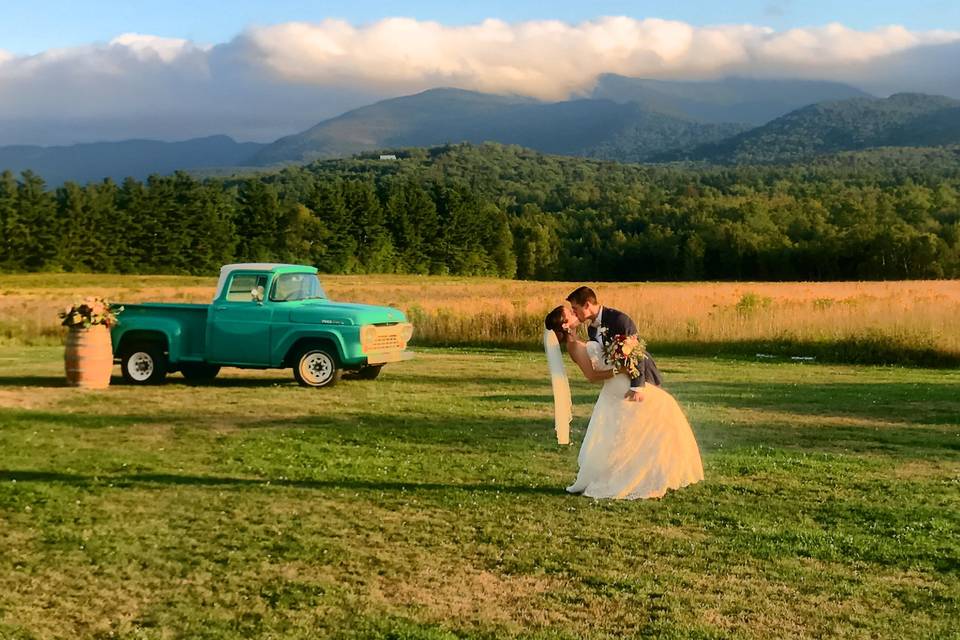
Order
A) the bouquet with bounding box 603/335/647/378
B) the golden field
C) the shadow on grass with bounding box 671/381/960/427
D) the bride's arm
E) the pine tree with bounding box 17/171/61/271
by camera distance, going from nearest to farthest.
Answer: the bouquet with bounding box 603/335/647/378, the bride's arm, the shadow on grass with bounding box 671/381/960/427, the golden field, the pine tree with bounding box 17/171/61/271

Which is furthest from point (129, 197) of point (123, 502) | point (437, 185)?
point (123, 502)

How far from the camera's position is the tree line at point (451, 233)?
89875mm

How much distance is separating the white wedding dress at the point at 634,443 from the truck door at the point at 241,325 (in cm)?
947

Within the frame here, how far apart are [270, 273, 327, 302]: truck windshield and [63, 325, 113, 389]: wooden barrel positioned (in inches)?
127

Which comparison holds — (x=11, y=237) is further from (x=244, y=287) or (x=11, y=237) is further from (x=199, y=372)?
(x=244, y=287)

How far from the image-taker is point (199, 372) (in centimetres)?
1834

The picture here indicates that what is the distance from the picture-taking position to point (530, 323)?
29453mm

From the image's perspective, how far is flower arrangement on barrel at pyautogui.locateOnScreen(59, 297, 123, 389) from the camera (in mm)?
16812

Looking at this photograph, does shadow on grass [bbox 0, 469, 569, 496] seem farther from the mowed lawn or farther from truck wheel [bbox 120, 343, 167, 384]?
truck wheel [bbox 120, 343, 167, 384]

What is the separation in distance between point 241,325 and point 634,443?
1004 centimetres

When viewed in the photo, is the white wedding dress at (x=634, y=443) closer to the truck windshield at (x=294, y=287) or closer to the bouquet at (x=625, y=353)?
the bouquet at (x=625, y=353)

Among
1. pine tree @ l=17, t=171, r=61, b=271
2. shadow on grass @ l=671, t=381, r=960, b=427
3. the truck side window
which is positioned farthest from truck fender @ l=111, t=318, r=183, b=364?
pine tree @ l=17, t=171, r=61, b=271

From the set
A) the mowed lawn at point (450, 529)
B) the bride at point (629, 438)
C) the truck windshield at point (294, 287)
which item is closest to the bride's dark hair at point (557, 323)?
the bride at point (629, 438)

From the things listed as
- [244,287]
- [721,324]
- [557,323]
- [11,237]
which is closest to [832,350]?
[721,324]
